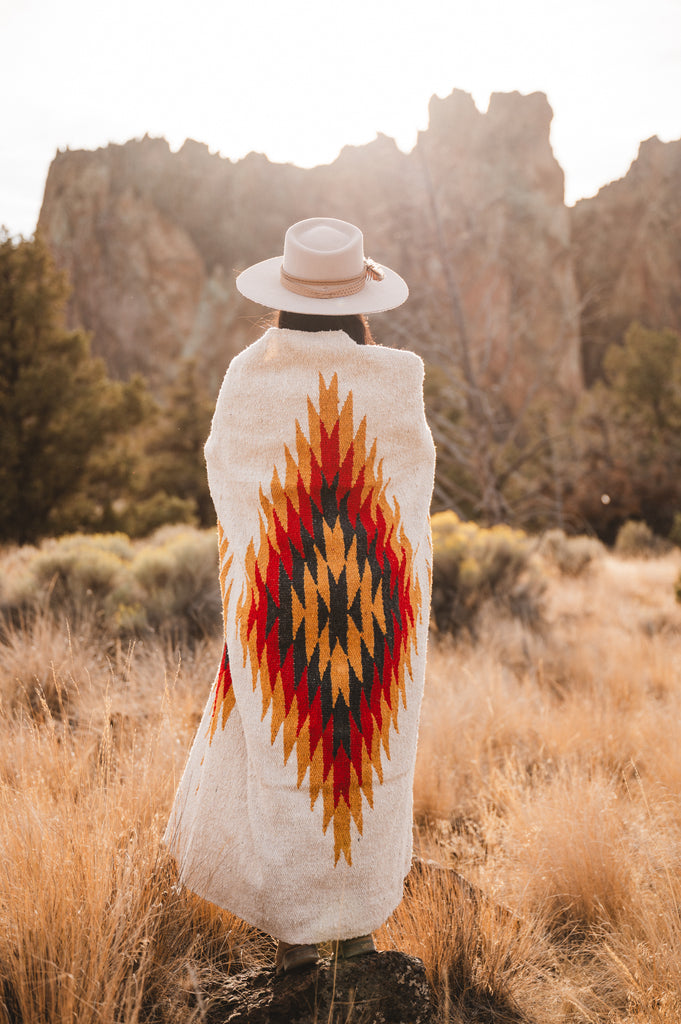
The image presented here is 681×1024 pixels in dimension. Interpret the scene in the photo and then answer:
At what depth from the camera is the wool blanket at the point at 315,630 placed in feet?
4.76

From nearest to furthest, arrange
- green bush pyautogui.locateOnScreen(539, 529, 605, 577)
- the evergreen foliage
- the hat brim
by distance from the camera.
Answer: the hat brim
green bush pyautogui.locateOnScreen(539, 529, 605, 577)
the evergreen foliage

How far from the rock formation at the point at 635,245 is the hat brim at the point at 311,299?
35.8 meters

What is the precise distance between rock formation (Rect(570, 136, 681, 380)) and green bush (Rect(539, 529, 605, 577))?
28057 millimetres

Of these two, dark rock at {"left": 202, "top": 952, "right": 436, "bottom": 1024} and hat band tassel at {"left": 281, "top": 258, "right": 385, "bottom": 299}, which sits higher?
hat band tassel at {"left": 281, "top": 258, "right": 385, "bottom": 299}

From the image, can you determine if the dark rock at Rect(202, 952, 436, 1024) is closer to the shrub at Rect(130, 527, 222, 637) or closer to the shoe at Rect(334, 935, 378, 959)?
the shoe at Rect(334, 935, 378, 959)

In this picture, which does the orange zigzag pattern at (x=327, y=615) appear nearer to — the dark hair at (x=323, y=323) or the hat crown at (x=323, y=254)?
the dark hair at (x=323, y=323)

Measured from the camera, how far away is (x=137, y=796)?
192cm

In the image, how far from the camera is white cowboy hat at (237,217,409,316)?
155cm

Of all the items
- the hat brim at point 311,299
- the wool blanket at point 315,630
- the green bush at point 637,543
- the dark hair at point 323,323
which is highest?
the hat brim at point 311,299

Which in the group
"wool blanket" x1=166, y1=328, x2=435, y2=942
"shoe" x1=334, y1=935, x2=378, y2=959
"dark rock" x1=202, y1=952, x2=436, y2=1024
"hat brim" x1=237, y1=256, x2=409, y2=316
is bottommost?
"dark rock" x1=202, y1=952, x2=436, y2=1024

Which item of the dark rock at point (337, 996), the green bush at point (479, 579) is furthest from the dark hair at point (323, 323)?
the green bush at point (479, 579)

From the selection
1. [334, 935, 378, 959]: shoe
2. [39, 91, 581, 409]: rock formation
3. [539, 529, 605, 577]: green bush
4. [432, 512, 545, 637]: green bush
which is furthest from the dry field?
[39, 91, 581, 409]: rock formation

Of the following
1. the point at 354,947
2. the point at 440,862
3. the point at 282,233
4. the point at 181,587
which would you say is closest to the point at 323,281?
the point at 354,947

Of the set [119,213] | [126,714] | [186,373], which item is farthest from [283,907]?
[119,213]
